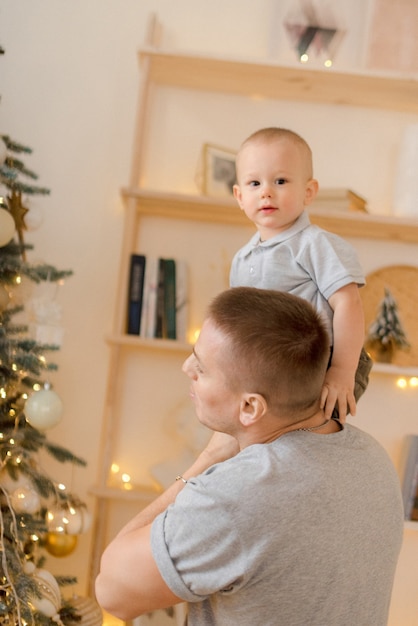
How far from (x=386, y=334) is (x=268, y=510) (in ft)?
5.23

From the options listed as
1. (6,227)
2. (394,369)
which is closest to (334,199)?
(394,369)

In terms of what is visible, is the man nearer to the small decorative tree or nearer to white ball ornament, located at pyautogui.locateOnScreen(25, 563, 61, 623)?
white ball ornament, located at pyautogui.locateOnScreen(25, 563, 61, 623)

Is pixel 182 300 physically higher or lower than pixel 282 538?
higher

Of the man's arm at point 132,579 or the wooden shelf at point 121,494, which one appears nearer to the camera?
the man's arm at point 132,579

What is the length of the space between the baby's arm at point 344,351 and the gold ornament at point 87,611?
4.09 ft

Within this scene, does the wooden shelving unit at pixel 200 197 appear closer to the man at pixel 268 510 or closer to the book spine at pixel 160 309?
the book spine at pixel 160 309

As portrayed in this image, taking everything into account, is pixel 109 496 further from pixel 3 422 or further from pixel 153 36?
pixel 153 36

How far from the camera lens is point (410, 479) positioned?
7.91 ft

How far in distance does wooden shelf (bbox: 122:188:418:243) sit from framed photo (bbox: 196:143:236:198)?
0.07 metres

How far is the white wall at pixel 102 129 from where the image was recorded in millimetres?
2568

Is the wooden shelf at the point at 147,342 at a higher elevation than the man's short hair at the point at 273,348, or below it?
below

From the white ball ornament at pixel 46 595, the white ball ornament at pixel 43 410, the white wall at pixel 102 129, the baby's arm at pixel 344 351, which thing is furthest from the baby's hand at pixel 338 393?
the white wall at pixel 102 129

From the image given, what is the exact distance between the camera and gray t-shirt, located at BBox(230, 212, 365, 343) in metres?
Result: 1.37

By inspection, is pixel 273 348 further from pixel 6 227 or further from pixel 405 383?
pixel 405 383
